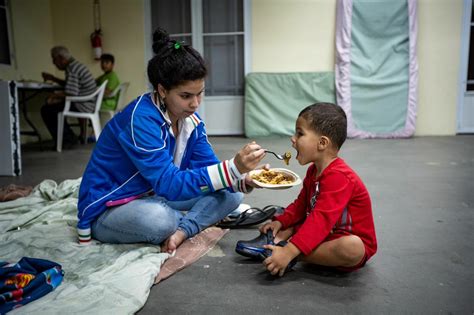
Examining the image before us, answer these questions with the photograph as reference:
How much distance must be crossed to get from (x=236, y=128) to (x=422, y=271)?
470 centimetres

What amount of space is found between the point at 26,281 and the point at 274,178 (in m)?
0.96

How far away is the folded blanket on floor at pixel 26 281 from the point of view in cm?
117

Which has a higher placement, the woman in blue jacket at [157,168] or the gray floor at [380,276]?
the woman in blue jacket at [157,168]

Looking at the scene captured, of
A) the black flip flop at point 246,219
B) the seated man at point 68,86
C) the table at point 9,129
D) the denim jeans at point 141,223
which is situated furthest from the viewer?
the seated man at point 68,86

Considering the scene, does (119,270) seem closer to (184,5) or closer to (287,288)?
(287,288)

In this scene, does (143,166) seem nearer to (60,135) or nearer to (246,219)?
(246,219)

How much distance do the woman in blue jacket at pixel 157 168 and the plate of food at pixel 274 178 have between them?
0.07 metres

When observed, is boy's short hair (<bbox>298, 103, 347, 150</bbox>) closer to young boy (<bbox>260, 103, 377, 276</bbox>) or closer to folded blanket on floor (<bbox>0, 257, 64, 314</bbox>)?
young boy (<bbox>260, 103, 377, 276</bbox>)

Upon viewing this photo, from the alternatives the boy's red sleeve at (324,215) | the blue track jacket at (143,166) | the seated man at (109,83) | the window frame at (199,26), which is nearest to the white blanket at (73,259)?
the blue track jacket at (143,166)

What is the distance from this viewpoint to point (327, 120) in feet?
4.39

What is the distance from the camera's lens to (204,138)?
180 centimetres

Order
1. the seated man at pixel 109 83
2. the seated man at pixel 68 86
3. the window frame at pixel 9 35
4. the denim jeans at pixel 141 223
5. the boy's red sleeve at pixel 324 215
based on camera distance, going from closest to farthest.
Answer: the boy's red sleeve at pixel 324 215 < the denim jeans at pixel 141 223 < the seated man at pixel 68 86 < the window frame at pixel 9 35 < the seated man at pixel 109 83

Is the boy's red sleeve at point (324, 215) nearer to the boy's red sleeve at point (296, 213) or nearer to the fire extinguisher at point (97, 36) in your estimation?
the boy's red sleeve at point (296, 213)

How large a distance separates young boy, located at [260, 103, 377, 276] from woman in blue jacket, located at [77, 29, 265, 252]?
0.66 feet
